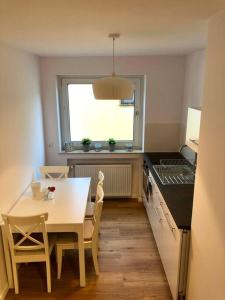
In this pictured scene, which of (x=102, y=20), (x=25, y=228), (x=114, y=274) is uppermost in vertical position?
(x=102, y=20)

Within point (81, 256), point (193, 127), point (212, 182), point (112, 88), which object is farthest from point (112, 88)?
point (81, 256)

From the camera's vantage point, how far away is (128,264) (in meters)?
3.02

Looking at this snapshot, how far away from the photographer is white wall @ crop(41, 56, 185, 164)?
409 cm

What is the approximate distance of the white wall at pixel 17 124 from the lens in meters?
2.70

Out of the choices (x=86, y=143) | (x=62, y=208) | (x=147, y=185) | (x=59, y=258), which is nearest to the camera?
(x=59, y=258)

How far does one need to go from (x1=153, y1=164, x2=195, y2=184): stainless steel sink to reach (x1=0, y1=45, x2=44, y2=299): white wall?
177cm

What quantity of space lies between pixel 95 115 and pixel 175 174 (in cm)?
180

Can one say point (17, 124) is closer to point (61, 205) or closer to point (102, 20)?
point (61, 205)

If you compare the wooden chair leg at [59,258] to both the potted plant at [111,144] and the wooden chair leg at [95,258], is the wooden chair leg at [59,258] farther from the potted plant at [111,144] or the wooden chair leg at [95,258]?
the potted plant at [111,144]

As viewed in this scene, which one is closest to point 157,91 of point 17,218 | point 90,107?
point 90,107

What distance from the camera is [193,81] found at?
3.73 m

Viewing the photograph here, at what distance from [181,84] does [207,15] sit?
2.58 m

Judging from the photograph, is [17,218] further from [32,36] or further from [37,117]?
[37,117]

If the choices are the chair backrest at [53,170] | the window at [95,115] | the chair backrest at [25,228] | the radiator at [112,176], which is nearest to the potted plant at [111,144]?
the window at [95,115]
